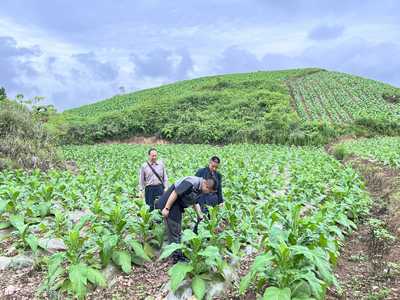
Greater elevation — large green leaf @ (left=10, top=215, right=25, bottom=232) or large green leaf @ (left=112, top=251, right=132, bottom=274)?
large green leaf @ (left=10, top=215, right=25, bottom=232)

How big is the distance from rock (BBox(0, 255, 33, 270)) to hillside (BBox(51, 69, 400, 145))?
26636 mm

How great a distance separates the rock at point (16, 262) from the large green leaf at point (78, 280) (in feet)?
4.84

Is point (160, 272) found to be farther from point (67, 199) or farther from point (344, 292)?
point (67, 199)

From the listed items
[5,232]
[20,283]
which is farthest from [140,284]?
[5,232]

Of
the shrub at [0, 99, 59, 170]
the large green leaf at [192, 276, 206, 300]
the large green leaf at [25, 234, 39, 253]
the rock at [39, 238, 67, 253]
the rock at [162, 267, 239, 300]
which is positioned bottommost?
the rock at [162, 267, 239, 300]

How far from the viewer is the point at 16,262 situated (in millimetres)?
6703

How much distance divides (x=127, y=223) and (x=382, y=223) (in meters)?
6.14

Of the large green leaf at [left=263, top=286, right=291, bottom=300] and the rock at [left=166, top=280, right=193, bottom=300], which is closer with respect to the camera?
the large green leaf at [left=263, top=286, right=291, bottom=300]

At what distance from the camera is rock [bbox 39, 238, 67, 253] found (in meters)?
6.98

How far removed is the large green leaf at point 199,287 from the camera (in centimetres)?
537

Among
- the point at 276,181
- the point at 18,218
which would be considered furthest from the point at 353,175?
the point at 18,218

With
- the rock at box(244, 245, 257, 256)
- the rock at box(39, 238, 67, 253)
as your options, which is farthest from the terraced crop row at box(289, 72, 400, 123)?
the rock at box(39, 238, 67, 253)

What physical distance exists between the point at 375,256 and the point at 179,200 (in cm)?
386

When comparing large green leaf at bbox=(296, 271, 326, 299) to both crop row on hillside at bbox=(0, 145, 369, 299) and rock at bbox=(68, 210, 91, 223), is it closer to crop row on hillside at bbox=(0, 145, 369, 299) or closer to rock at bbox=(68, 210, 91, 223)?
crop row on hillside at bbox=(0, 145, 369, 299)
